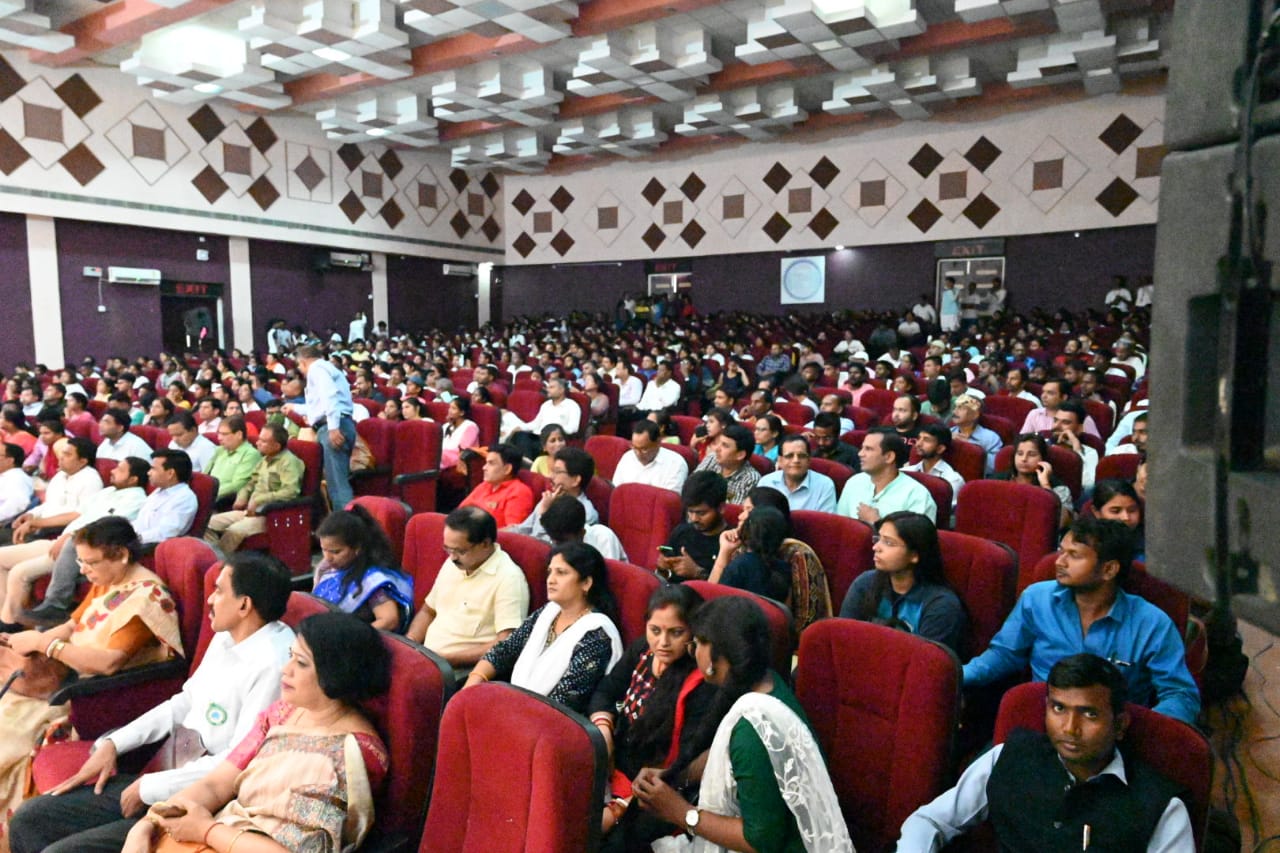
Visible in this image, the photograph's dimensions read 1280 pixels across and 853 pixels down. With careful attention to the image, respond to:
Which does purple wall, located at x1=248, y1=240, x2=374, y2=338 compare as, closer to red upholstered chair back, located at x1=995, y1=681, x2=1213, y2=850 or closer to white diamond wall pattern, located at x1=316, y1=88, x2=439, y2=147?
white diamond wall pattern, located at x1=316, y1=88, x2=439, y2=147

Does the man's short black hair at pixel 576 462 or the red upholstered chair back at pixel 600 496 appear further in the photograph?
the red upholstered chair back at pixel 600 496

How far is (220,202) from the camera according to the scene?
13.0 metres

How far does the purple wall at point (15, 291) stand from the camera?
11.1 meters

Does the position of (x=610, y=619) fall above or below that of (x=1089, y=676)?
below

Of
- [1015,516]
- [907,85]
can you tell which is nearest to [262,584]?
[1015,516]

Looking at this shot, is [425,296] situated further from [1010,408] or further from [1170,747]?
[1170,747]

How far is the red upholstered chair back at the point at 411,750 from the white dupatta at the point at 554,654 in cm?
47

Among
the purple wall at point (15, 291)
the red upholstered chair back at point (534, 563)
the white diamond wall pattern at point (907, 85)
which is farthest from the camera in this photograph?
the purple wall at point (15, 291)

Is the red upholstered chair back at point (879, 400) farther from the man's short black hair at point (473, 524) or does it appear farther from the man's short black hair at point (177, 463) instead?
the man's short black hair at point (177, 463)

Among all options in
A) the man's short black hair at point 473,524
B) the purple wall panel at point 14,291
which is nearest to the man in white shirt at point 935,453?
the man's short black hair at point 473,524

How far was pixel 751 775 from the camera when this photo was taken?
1.60m

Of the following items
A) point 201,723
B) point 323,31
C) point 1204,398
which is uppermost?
point 323,31

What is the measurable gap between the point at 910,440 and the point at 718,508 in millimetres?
2284

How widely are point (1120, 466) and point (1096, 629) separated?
1987 millimetres
